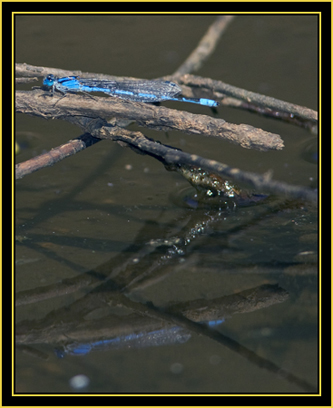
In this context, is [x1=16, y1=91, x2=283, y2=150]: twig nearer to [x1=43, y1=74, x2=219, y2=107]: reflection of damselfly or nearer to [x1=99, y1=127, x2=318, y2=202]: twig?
[x1=99, y1=127, x2=318, y2=202]: twig

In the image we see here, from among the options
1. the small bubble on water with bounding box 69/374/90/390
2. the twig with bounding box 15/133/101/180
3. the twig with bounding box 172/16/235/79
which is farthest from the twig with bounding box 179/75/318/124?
the small bubble on water with bounding box 69/374/90/390

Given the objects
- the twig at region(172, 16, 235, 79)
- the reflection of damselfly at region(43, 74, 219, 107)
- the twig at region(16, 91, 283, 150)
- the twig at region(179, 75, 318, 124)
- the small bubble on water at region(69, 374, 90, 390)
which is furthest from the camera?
the twig at region(172, 16, 235, 79)

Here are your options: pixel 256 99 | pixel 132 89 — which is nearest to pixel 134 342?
pixel 132 89

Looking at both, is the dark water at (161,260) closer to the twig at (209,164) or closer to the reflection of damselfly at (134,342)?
the reflection of damselfly at (134,342)

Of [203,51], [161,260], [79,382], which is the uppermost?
[203,51]

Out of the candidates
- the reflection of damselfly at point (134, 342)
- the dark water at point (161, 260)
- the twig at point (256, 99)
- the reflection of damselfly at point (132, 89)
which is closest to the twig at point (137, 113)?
the reflection of damselfly at point (132, 89)

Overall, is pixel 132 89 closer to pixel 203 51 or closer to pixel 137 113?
pixel 137 113
